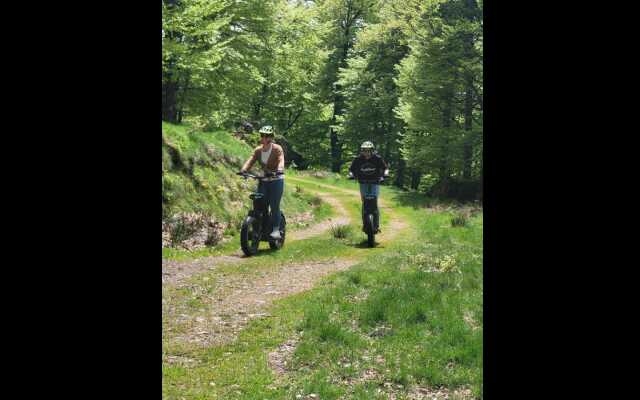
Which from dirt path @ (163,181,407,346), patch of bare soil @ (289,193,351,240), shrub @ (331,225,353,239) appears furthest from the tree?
dirt path @ (163,181,407,346)

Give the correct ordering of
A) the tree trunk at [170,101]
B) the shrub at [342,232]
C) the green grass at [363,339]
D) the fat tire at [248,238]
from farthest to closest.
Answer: the tree trunk at [170,101]
the shrub at [342,232]
the fat tire at [248,238]
the green grass at [363,339]

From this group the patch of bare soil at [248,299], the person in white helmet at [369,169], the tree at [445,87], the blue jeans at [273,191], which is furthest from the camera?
the tree at [445,87]

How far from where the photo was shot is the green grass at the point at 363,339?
5.34 meters

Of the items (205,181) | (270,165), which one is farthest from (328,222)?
(270,165)

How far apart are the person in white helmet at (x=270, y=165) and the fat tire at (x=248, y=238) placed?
63 cm

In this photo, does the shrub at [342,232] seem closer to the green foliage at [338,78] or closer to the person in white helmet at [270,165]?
the person in white helmet at [270,165]

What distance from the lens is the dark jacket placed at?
13.6 metres

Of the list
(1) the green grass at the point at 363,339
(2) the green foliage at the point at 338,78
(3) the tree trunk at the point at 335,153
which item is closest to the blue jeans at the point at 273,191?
(1) the green grass at the point at 363,339

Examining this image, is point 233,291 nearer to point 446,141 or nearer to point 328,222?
point 328,222
